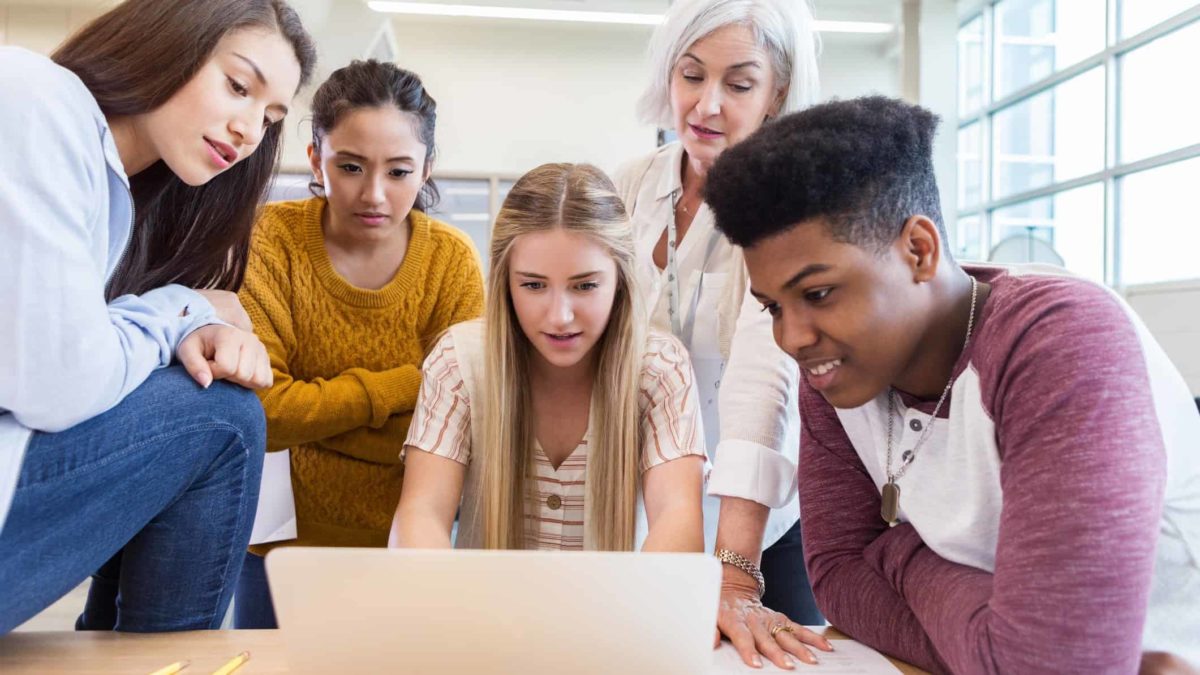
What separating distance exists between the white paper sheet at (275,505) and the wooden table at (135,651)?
0.49 m

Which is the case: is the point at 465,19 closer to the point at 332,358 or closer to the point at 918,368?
the point at 332,358

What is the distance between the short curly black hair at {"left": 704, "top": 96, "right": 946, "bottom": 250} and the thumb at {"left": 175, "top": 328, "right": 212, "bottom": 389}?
587 mm

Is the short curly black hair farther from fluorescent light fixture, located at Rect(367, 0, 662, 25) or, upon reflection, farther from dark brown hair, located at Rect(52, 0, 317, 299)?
fluorescent light fixture, located at Rect(367, 0, 662, 25)

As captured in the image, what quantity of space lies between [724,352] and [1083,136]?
517 cm

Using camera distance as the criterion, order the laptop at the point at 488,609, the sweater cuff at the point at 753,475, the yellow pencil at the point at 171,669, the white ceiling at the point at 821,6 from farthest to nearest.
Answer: the white ceiling at the point at 821,6 → the sweater cuff at the point at 753,475 → the yellow pencil at the point at 171,669 → the laptop at the point at 488,609

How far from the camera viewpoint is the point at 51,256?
85 centimetres

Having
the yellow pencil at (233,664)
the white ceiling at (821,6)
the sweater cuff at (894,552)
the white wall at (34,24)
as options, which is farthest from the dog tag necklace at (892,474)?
the white wall at (34,24)

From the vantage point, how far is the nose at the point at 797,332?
85 cm

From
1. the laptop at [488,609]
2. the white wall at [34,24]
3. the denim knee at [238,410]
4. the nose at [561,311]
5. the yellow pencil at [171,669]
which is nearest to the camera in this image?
the laptop at [488,609]

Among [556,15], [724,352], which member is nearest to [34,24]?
[556,15]

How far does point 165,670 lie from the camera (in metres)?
0.79

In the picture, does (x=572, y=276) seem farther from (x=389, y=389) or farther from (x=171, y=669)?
(x=171, y=669)

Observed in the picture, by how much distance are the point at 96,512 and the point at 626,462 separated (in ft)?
2.24

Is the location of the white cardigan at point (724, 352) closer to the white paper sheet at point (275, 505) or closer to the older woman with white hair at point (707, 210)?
the older woman with white hair at point (707, 210)
